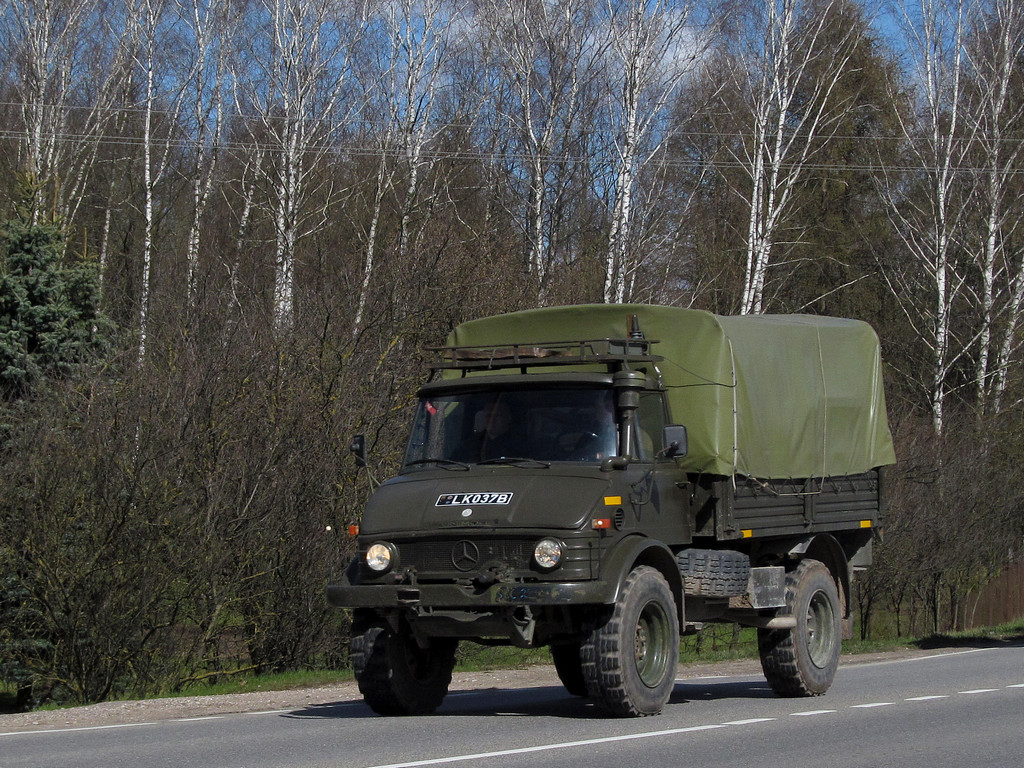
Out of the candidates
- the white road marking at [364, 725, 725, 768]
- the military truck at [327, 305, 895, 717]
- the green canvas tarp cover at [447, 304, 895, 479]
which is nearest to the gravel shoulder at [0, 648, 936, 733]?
the military truck at [327, 305, 895, 717]

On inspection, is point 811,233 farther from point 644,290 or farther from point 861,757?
point 861,757

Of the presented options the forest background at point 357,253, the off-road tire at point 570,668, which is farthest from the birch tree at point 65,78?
the off-road tire at point 570,668

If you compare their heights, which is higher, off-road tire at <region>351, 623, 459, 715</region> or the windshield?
the windshield

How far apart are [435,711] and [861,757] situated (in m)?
4.06

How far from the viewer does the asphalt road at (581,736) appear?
27.5 feet

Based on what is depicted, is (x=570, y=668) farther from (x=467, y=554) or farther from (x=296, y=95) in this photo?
(x=296, y=95)

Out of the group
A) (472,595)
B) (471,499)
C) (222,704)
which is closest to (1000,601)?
(222,704)

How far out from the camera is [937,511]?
3072 cm

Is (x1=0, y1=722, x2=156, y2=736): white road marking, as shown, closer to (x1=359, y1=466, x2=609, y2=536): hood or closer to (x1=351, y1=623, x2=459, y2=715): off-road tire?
(x1=351, y1=623, x2=459, y2=715): off-road tire

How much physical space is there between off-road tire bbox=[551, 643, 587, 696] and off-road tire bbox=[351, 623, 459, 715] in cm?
156

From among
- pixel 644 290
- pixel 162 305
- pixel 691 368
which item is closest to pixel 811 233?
pixel 644 290

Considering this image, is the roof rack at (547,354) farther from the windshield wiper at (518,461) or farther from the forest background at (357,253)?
the forest background at (357,253)

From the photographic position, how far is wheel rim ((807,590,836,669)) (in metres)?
12.9

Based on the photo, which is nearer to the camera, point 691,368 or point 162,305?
point 691,368
